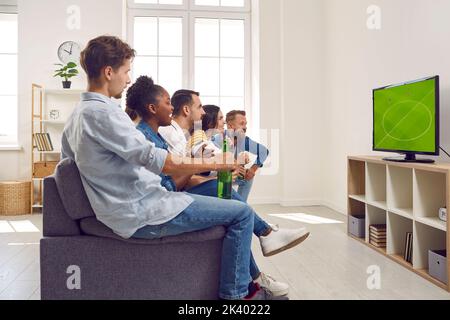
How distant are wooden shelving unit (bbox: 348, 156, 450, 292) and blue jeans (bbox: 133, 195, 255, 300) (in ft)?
3.86

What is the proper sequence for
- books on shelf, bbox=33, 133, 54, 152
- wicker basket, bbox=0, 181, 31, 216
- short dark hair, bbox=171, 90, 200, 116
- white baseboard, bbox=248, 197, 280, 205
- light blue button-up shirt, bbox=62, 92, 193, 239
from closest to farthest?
light blue button-up shirt, bbox=62, 92, 193, 239 → short dark hair, bbox=171, 90, 200, 116 → wicker basket, bbox=0, 181, 31, 216 → books on shelf, bbox=33, 133, 54, 152 → white baseboard, bbox=248, 197, 280, 205

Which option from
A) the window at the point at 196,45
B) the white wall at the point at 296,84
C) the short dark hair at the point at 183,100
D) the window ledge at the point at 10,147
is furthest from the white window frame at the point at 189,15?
the short dark hair at the point at 183,100

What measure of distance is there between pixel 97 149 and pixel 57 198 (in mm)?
291

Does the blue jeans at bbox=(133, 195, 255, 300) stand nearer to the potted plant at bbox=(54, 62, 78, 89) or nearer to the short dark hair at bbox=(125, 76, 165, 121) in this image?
the short dark hair at bbox=(125, 76, 165, 121)

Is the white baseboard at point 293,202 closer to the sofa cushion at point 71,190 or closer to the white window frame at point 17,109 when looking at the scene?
the white window frame at point 17,109

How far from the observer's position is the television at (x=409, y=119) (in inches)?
98.5

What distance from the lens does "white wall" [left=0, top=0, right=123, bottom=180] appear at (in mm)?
4887

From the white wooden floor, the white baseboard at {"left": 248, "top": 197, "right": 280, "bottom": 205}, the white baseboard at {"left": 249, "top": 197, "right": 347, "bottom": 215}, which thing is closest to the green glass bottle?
the white wooden floor

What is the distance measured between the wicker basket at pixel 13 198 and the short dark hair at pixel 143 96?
3116 millimetres

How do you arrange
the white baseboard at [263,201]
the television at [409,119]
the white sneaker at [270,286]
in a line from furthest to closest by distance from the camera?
1. the white baseboard at [263,201]
2. the television at [409,119]
3. the white sneaker at [270,286]

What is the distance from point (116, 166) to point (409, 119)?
1985mm
